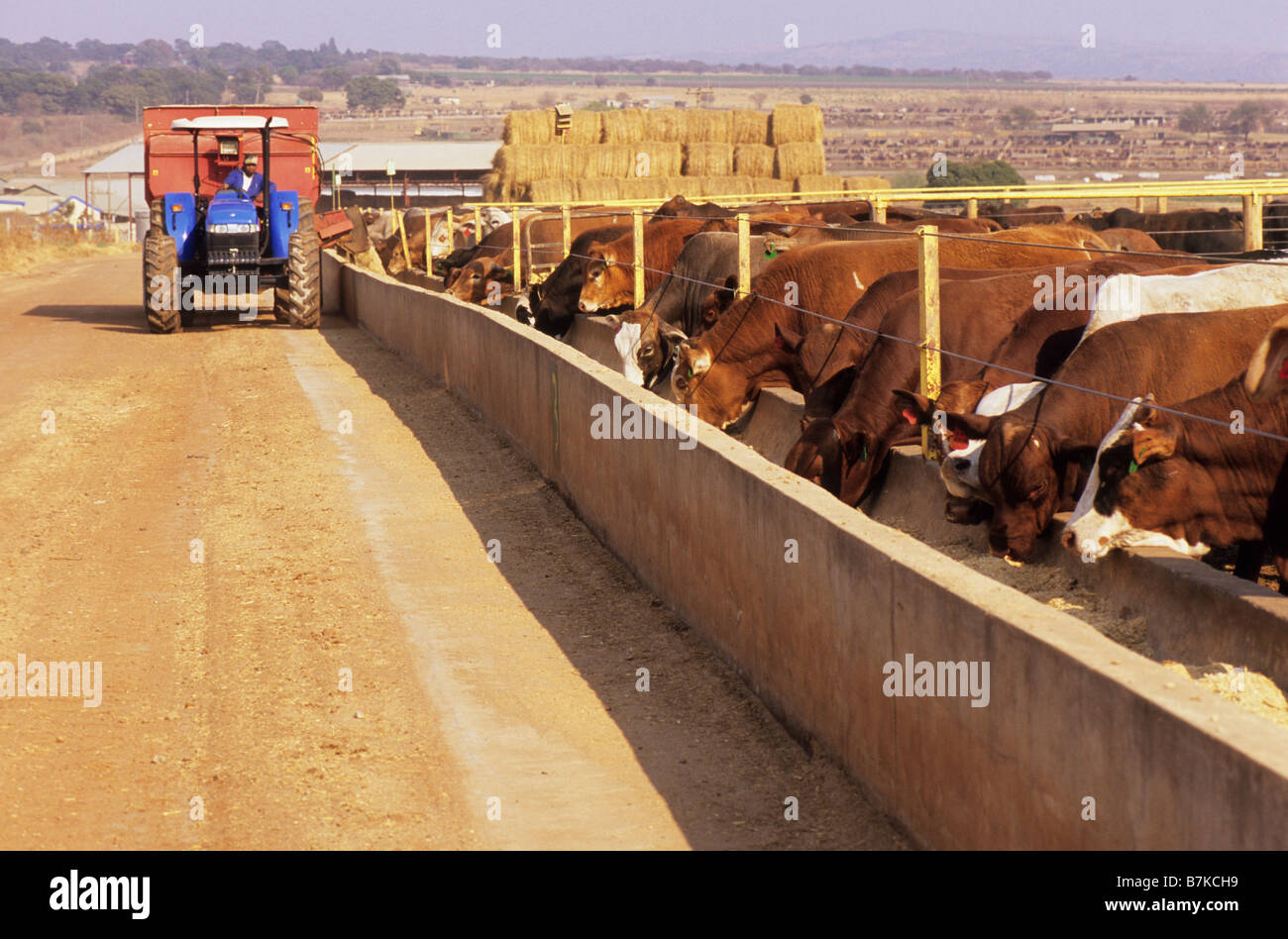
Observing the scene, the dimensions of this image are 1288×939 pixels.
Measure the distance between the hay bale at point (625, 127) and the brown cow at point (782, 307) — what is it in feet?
95.1

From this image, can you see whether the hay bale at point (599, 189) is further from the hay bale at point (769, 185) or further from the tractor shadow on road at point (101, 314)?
the tractor shadow on road at point (101, 314)

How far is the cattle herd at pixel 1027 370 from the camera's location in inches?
240

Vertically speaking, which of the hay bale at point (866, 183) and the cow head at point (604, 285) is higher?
the hay bale at point (866, 183)

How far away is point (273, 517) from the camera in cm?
962

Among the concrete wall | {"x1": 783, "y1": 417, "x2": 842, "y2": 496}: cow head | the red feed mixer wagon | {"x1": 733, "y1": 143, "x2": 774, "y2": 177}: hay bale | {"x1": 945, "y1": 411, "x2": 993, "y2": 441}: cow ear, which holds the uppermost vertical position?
{"x1": 733, "y1": 143, "x2": 774, "y2": 177}: hay bale

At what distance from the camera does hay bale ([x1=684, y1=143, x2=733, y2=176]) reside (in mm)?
39250

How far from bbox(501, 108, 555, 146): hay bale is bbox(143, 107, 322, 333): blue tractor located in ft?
54.6

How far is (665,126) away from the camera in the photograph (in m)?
40.3

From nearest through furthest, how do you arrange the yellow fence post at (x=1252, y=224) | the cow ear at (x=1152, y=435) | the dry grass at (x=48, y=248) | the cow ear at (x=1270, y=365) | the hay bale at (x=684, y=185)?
1. the cow ear at (x=1270, y=365)
2. the cow ear at (x=1152, y=435)
3. the yellow fence post at (x=1252, y=224)
4. the hay bale at (x=684, y=185)
5. the dry grass at (x=48, y=248)

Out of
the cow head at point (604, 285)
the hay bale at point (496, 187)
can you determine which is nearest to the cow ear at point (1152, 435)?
the cow head at point (604, 285)

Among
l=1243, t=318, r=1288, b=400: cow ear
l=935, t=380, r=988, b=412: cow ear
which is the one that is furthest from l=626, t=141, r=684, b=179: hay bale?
l=1243, t=318, r=1288, b=400: cow ear

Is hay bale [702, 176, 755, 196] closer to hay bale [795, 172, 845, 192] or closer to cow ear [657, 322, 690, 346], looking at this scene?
hay bale [795, 172, 845, 192]

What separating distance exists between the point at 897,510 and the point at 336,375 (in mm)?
10307

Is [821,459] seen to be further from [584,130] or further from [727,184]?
[584,130]
